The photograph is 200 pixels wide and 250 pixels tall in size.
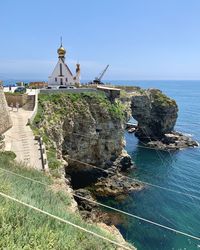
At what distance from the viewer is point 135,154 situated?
5459cm

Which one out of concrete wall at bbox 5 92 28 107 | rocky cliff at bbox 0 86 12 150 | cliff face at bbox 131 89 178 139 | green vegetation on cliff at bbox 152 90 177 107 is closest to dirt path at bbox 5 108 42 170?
rocky cliff at bbox 0 86 12 150

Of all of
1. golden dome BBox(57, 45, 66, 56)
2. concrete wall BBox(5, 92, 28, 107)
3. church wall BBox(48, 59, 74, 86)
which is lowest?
concrete wall BBox(5, 92, 28, 107)

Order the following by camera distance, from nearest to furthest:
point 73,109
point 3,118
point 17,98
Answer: point 3,118, point 17,98, point 73,109

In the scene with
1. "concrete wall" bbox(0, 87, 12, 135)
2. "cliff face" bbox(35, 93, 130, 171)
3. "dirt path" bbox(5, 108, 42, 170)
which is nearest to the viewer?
"dirt path" bbox(5, 108, 42, 170)

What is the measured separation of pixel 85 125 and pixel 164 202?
14.0 metres

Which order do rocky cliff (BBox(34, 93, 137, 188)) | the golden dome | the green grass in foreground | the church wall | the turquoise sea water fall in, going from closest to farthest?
1. the green grass in foreground
2. the turquoise sea water
3. rocky cliff (BBox(34, 93, 137, 188))
4. the golden dome
5. the church wall

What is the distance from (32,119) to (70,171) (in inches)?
407

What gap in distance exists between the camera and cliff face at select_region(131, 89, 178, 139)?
2386 inches

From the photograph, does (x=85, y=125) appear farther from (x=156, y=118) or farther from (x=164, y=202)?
(x=156, y=118)

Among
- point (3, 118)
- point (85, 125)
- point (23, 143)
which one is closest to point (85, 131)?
point (85, 125)

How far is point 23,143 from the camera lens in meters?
25.4

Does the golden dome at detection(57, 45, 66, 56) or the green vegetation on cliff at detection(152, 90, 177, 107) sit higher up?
the golden dome at detection(57, 45, 66, 56)

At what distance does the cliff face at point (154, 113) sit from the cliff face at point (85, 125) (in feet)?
57.3

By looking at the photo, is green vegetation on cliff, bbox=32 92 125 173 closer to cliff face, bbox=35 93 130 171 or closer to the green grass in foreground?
cliff face, bbox=35 93 130 171
